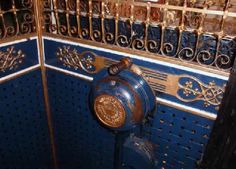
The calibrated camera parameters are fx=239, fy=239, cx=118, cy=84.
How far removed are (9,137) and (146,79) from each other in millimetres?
1322

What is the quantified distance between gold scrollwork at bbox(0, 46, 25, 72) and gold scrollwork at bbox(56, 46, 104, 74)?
31 cm

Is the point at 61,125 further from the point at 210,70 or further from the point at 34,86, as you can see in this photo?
the point at 210,70

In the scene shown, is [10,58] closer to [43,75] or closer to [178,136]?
[43,75]

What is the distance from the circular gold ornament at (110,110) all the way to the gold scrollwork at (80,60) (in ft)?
1.05

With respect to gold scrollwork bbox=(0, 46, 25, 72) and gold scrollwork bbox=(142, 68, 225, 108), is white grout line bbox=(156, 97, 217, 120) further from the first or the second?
gold scrollwork bbox=(0, 46, 25, 72)

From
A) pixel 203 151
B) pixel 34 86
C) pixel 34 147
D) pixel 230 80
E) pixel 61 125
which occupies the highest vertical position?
pixel 230 80

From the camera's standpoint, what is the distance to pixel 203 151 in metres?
1.64

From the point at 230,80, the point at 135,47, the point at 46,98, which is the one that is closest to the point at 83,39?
the point at 135,47

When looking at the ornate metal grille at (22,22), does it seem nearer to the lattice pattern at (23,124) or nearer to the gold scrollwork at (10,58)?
the gold scrollwork at (10,58)

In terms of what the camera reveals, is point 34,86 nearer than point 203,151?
No

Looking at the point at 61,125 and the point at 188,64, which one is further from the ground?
the point at 188,64

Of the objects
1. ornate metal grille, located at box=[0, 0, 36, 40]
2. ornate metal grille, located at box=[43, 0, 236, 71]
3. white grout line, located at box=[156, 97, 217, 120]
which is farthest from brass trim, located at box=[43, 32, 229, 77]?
white grout line, located at box=[156, 97, 217, 120]

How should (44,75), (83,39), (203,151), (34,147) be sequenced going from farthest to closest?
(34,147) → (44,75) → (83,39) → (203,151)

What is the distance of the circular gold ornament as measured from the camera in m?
1.61
